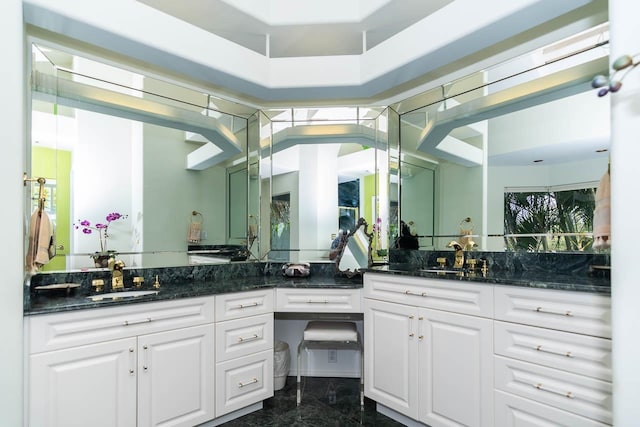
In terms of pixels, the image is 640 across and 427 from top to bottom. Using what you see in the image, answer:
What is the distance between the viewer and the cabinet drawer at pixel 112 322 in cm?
152

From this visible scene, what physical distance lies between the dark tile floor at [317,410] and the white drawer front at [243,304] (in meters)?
0.69

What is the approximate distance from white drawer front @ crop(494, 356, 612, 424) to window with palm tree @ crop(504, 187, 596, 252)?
2.64 ft

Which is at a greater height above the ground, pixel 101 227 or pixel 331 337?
pixel 101 227

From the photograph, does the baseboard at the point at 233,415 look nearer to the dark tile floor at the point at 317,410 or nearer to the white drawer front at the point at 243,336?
the dark tile floor at the point at 317,410

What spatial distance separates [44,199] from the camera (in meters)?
1.81

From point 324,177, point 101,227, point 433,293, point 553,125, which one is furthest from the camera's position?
point 324,177

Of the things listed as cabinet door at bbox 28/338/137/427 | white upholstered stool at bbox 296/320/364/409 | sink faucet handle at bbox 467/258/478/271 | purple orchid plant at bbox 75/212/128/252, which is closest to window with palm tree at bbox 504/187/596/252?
sink faucet handle at bbox 467/258/478/271

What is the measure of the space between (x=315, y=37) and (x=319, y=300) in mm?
1949

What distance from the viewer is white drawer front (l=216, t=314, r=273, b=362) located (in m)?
2.07

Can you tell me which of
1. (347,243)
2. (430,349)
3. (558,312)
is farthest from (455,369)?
(347,243)

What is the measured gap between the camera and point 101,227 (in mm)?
2154

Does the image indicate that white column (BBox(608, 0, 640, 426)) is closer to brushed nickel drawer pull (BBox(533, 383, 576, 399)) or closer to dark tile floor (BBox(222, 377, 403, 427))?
brushed nickel drawer pull (BBox(533, 383, 576, 399))

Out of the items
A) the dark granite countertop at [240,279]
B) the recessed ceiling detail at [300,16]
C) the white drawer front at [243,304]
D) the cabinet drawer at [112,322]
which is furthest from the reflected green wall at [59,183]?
the recessed ceiling detail at [300,16]

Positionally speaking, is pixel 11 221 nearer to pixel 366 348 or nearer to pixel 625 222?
pixel 366 348
